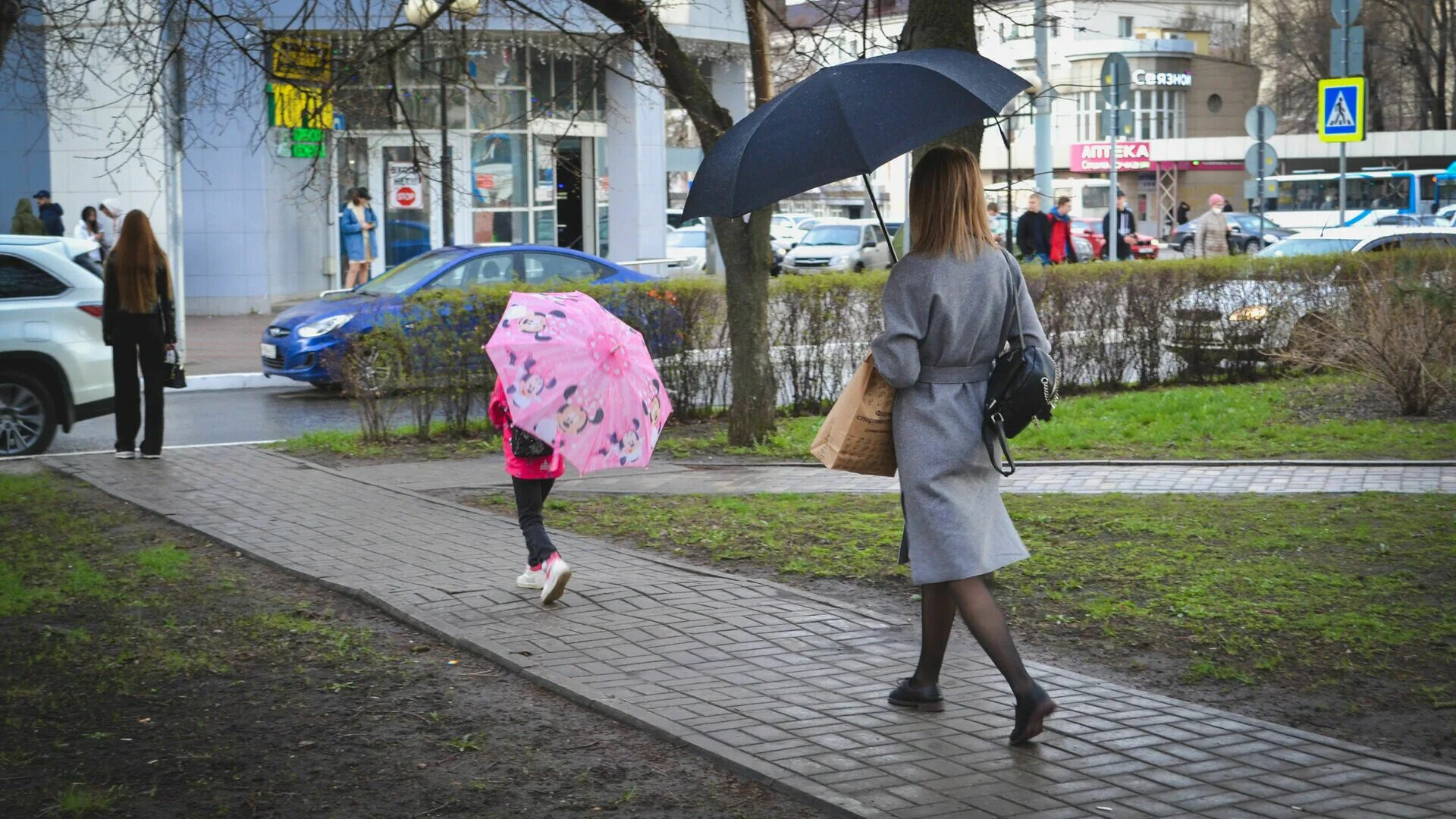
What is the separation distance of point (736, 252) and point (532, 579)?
4.82m

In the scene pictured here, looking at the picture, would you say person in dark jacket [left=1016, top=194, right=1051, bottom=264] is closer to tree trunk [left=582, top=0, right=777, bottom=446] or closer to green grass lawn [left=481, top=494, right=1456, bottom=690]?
tree trunk [left=582, top=0, right=777, bottom=446]

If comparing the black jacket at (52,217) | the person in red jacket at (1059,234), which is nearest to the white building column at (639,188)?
the person in red jacket at (1059,234)

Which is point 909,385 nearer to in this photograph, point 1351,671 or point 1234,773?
point 1234,773

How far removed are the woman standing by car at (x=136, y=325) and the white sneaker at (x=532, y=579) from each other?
5569mm

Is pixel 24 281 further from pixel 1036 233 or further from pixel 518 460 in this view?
pixel 1036 233

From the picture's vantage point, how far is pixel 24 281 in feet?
38.2

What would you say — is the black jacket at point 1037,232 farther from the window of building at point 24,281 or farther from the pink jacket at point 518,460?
the pink jacket at point 518,460

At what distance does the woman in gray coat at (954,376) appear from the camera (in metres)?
4.60

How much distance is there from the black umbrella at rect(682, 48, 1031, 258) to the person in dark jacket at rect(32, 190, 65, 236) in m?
22.3

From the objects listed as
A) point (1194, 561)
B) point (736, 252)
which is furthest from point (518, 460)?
point (736, 252)

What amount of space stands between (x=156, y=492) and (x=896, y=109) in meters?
6.75

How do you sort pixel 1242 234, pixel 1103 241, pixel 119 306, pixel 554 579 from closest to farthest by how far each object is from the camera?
pixel 554 579, pixel 119 306, pixel 1103 241, pixel 1242 234

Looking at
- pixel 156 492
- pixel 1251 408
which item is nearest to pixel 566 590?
pixel 156 492

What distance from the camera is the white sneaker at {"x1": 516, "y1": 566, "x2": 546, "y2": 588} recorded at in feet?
22.1
